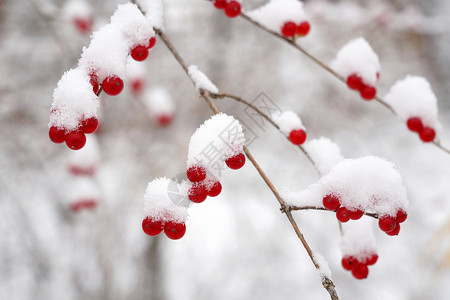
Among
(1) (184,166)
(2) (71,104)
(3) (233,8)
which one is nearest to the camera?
(2) (71,104)

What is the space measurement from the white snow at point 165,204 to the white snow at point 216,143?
0.26 ft

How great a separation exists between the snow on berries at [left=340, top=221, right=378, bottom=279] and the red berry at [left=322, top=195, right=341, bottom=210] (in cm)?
24

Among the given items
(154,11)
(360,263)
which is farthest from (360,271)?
(154,11)

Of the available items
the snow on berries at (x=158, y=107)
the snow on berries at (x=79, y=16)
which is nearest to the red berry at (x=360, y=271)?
the snow on berries at (x=79, y=16)

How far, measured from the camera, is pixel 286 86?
13.7 ft

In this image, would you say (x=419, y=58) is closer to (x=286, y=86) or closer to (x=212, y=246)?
(x=286, y=86)

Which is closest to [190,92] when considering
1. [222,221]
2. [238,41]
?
[238,41]

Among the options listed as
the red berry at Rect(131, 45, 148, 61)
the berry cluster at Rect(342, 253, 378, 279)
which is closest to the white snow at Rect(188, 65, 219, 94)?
the red berry at Rect(131, 45, 148, 61)

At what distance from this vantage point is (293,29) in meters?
1.20

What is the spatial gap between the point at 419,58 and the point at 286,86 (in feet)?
7.29

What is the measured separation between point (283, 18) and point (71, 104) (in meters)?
0.79

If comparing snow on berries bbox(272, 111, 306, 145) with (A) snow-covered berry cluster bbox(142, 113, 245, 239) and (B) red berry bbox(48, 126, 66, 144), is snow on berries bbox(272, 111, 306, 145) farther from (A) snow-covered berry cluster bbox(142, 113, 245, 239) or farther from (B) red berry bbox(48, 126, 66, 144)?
(B) red berry bbox(48, 126, 66, 144)

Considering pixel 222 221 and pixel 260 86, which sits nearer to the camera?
pixel 260 86

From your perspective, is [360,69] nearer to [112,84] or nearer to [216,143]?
[216,143]
